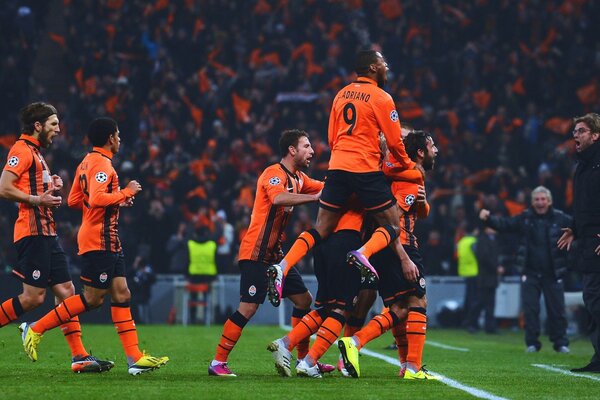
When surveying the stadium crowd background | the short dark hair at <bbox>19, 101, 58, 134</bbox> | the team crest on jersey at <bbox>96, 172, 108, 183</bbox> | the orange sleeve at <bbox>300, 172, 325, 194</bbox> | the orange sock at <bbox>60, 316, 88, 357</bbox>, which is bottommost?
the orange sock at <bbox>60, 316, 88, 357</bbox>

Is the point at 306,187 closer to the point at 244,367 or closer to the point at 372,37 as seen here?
the point at 244,367

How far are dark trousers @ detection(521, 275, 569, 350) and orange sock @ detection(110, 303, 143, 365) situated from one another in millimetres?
7467

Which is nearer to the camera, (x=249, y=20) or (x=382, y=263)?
(x=382, y=263)

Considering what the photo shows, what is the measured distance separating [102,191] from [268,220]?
4.55 ft

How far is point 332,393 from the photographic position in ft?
24.9

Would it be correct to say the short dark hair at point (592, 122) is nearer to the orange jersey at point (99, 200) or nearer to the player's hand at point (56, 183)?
the orange jersey at point (99, 200)

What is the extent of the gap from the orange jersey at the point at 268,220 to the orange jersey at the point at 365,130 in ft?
1.98

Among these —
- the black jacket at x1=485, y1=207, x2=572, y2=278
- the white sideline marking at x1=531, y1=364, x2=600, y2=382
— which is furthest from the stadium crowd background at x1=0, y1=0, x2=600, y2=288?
the white sideline marking at x1=531, y1=364, x2=600, y2=382

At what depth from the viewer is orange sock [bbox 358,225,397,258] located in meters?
8.34

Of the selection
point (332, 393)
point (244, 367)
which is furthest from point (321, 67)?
point (332, 393)

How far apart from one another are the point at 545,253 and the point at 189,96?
41.9 ft

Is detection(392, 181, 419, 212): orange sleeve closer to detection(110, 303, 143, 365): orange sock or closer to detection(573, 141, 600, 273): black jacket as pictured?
detection(573, 141, 600, 273): black jacket

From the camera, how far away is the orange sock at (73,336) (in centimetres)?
948

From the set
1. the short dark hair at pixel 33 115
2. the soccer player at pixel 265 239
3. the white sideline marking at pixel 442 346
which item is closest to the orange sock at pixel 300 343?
the soccer player at pixel 265 239
